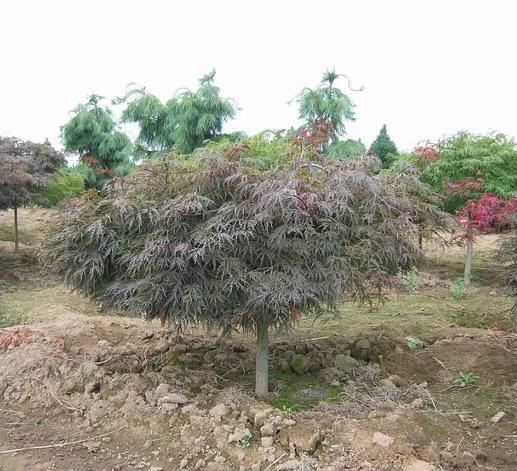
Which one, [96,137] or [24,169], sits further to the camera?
[96,137]

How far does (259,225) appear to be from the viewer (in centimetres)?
379

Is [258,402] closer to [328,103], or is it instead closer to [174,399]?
[174,399]

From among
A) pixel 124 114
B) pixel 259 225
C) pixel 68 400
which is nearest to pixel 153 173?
pixel 259 225

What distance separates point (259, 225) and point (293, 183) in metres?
0.41

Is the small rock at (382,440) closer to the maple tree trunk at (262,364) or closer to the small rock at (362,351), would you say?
the maple tree trunk at (262,364)

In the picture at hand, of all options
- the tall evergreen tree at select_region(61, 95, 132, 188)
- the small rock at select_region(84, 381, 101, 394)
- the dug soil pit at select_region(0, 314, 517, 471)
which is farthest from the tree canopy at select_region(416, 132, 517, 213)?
the tall evergreen tree at select_region(61, 95, 132, 188)

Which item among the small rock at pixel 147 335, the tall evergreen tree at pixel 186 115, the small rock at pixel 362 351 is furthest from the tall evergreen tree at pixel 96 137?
the small rock at pixel 362 351

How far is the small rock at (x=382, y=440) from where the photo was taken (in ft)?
11.0

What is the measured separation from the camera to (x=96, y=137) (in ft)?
57.0

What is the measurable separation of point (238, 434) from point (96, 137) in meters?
15.7

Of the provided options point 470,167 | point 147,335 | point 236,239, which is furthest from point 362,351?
point 470,167

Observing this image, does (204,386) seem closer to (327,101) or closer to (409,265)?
(409,265)

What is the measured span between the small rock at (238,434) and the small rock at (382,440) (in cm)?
86

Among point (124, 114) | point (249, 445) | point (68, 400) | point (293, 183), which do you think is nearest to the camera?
point (249, 445)
